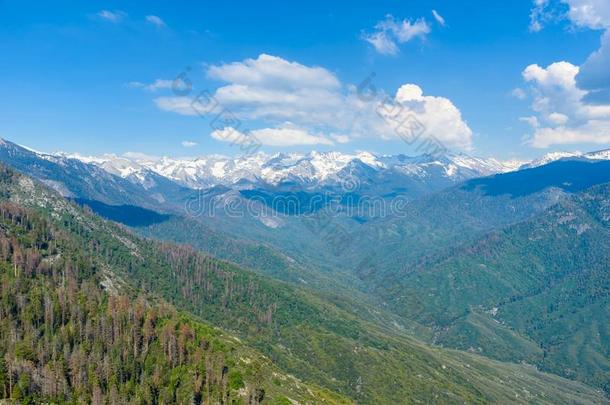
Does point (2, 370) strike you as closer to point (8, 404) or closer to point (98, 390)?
point (8, 404)

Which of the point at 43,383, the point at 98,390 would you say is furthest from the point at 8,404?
the point at 98,390

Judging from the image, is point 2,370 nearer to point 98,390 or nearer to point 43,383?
point 43,383

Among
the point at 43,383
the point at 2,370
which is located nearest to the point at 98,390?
the point at 43,383

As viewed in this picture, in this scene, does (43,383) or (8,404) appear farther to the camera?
(43,383)

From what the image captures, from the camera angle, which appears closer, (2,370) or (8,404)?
(8,404)
